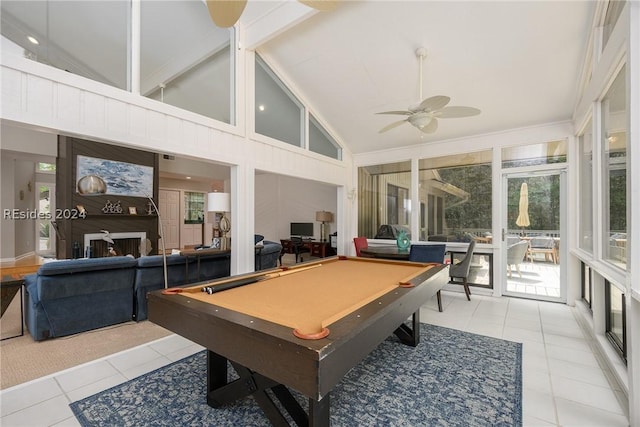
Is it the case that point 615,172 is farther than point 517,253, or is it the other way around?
point 517,253

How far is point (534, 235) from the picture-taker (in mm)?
4535

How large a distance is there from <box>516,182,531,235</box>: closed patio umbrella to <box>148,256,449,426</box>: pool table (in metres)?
3.12

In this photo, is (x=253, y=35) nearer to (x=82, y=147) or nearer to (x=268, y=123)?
(x=268, y=123)

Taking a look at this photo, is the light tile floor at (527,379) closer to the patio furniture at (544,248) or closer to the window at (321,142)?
the patio furniture at (544,248)

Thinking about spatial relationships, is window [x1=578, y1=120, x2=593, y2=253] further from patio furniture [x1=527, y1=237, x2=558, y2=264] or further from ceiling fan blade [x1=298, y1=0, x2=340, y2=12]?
ceiling fan blade [x1=298, y1=0, x2=340, y2=12]

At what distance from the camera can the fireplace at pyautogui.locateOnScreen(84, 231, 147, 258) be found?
5.52 metres

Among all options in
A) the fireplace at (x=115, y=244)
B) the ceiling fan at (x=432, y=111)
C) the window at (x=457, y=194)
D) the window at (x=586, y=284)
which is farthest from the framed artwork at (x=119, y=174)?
the window at (x=586, y=284)

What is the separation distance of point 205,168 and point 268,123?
4.59 metres

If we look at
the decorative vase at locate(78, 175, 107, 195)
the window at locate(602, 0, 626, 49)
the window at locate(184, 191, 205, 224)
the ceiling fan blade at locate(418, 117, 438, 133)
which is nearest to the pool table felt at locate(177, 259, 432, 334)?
the decorative vase at locate(78, 175, 107, 195)

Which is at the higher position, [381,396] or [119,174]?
[119,174]

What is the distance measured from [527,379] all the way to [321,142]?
14.7 ft

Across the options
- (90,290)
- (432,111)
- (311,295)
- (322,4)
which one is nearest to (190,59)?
(322,4)

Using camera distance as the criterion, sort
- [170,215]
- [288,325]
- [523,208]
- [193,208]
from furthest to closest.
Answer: [193,208]
[170,215]
[523,208]
[288,325]

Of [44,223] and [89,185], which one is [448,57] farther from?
[44,223]
